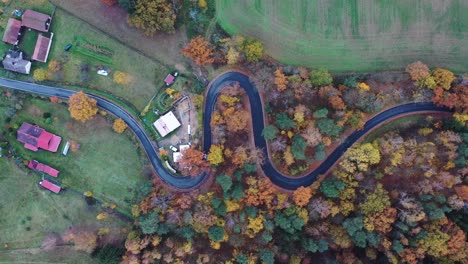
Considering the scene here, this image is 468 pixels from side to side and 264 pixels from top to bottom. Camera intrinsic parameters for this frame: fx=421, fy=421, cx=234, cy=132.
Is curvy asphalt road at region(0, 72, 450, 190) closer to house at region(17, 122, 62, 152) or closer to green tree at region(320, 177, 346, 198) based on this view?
green tree at region(320, 177, 346, 198)

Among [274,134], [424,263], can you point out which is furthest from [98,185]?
[424,263]

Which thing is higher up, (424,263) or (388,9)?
(388,9)

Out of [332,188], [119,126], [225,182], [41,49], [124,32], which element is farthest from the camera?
[124,32]

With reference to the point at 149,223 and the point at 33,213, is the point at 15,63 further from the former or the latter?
the point at 149,223

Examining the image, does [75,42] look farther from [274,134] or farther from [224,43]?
[274,134]

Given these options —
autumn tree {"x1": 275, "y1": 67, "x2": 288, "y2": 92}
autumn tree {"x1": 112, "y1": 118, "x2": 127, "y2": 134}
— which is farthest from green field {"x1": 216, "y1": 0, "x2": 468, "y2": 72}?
autumn tree {"x1": 112, "y1": 118, "x2": 127, "y2": 134}

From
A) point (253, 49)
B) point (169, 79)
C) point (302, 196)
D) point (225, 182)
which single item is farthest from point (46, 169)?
point (302, 196)
